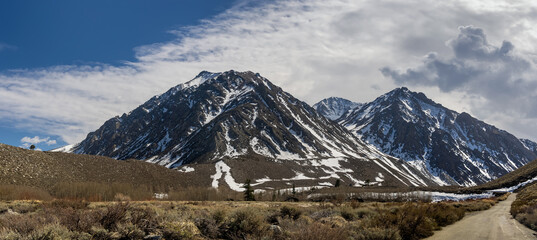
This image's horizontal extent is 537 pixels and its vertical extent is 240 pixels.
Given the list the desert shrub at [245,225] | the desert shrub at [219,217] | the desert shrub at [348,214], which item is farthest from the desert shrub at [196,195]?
the desert shrub at [245,225]

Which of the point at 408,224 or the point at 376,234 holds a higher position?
the point at 376,234

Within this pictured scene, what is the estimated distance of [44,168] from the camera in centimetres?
6112

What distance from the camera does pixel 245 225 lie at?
1316 cm

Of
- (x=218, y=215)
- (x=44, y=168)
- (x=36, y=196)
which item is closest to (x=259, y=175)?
(x=44, y=168)

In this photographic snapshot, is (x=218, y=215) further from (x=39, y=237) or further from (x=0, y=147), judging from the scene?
(x=0, y=147)

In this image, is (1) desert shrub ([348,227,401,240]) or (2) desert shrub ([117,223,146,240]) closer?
(2) desert shrub ([117,223,146,240])

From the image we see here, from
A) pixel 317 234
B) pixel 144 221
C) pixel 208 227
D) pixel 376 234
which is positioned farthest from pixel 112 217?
pixel 376 234

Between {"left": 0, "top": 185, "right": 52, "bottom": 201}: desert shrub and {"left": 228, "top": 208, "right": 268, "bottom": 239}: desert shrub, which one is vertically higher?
{"left": 0, "top": 185, "right": 52, "bottom": 201}: desert shrub

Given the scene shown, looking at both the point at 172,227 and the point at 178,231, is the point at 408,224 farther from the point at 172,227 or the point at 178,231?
the point at 172,227

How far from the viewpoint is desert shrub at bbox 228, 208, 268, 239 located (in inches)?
502

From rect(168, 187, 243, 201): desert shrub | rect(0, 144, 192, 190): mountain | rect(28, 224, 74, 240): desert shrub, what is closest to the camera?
rect(28, 224, 74, 240): desert shrub

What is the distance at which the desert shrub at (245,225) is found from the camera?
502 inches

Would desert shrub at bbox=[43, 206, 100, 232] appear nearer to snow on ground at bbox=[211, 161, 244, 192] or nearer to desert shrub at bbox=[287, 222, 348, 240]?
desert shrub at bbox=[287, 222, 348, 240]

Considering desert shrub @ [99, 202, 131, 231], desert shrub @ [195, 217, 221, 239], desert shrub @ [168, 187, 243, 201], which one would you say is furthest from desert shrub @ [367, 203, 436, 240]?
desert shrub @ [168, 187, 243, 201]
